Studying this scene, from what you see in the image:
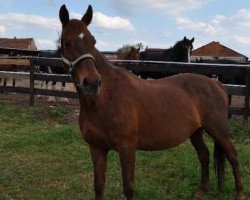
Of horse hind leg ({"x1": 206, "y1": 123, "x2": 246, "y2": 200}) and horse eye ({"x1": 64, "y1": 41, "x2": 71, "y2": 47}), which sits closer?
horse eye ({"x1": 64, "y1": 41, "x2": 71, "y2": 47})

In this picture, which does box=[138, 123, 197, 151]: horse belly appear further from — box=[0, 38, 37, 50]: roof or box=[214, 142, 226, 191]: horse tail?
box=[0, 38, 37, 50]: roof

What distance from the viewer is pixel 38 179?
5.61 m

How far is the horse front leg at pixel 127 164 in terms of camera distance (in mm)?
3923

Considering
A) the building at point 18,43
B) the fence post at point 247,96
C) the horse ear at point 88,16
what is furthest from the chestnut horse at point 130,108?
the building at point 18,43

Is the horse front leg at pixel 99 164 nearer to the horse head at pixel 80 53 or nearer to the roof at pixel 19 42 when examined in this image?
the horse head at pixel 80 53

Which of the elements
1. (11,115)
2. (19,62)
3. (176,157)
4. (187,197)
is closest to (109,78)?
(187,197)

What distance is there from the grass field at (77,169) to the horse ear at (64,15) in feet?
7.14

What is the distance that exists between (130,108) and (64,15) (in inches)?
41.8

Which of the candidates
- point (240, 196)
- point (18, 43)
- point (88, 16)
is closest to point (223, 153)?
point (240, 196)

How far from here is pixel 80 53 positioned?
3643 millimetres

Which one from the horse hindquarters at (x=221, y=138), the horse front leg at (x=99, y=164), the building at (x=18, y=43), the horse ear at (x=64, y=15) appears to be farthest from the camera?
the building at (x=18, y=43)

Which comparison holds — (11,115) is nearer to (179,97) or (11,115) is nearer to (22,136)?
(22,136)

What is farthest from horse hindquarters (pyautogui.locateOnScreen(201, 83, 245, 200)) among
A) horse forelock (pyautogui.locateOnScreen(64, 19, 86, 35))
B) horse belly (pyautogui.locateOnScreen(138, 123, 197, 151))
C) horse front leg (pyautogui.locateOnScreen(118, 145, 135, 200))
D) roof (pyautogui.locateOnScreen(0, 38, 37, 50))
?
roof (pyautogui.locateOnScreen(0, 38, 37, 50))

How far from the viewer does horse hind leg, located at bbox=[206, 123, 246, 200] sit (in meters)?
4.71
